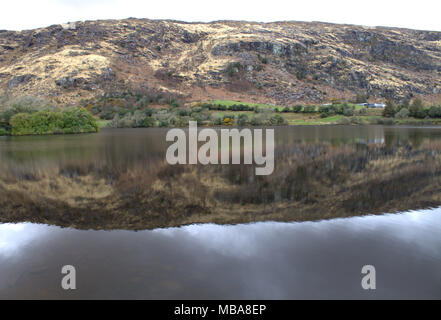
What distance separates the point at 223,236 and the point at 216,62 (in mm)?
150303

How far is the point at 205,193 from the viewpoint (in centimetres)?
1148

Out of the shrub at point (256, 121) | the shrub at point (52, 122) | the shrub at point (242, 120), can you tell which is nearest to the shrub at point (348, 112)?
the shrub at point (256, 121)

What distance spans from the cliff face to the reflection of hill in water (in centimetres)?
11158

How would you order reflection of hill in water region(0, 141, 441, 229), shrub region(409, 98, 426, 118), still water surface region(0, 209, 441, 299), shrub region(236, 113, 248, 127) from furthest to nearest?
shrub region(409, 98, 426, 118), shrub region(236, 113, 248, 127), reflection of hill in water region(0, 141, 441, 229), still water surface region(0, 209, 441, 299)

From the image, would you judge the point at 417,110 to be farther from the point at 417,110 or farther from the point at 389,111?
the point at 389,111

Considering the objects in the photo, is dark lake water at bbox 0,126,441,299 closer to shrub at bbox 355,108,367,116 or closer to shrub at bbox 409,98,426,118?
shrub at bbox 355,108,367,116

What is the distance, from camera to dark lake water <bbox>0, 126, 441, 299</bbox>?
17.2ft

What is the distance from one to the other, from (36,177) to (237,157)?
11.9 meters

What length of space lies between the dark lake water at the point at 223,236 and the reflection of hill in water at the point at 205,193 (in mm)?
72
